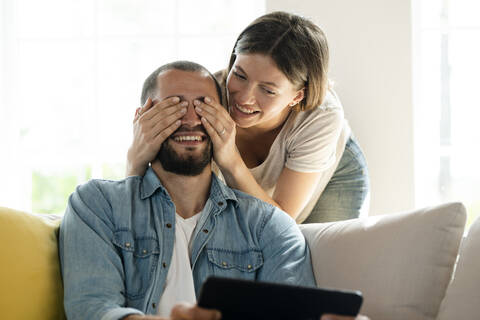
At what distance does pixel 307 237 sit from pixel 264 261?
0.61 feet

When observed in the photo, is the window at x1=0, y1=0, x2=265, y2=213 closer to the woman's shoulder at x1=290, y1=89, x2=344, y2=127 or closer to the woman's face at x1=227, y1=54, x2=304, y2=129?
the woman's shoulder at x1=290, y1=89, x2=344, y2=127

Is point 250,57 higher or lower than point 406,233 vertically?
higher

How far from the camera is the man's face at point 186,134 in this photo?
6.08 ft

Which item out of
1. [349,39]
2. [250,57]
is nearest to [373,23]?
[349,39]

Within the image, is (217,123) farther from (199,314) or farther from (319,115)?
(199,314)

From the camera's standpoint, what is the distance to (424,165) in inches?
141

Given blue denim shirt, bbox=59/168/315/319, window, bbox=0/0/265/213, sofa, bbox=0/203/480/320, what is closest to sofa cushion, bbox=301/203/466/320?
sofa, bbox=0/203/480/320

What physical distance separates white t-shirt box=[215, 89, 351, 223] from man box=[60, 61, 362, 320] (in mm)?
429

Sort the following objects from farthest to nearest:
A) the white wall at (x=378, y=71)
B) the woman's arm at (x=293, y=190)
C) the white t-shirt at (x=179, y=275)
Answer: the white wall at (x=378, y=71) < the woman's arm at (x=293, y=190) < the white t-shirt at (x=179, y=275)

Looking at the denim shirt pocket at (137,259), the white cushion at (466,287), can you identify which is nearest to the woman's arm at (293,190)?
the denim shirt pocket at (137,259)

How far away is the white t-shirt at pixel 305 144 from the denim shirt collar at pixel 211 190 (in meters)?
0.44

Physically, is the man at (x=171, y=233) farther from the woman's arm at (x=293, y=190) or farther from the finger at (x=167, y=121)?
the woman's arm at (x=293, y=190)

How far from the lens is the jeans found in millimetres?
2547

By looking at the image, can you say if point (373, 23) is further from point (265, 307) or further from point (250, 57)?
point (265, 307)
